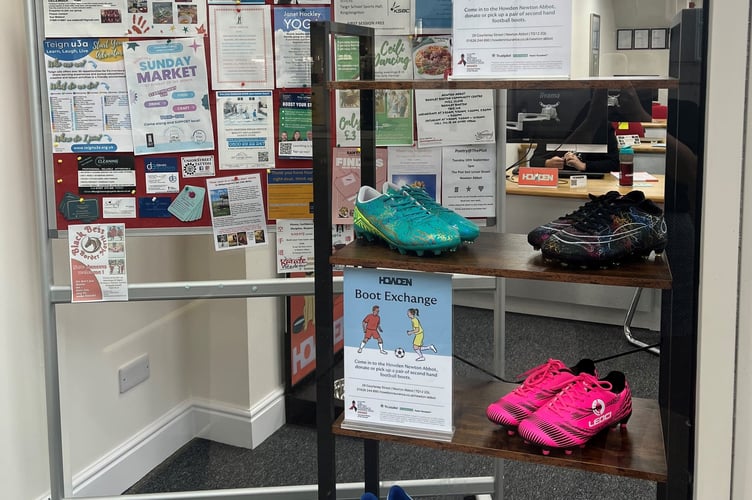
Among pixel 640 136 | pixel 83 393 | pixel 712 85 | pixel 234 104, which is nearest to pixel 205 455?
pixel 83 393

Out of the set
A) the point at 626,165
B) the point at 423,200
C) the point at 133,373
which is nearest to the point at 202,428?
the point at 133,373

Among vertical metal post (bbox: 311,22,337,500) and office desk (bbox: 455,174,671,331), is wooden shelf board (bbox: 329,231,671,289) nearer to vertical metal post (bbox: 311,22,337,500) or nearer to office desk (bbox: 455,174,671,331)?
vertical metal post (bbox: 311,22,337,500)

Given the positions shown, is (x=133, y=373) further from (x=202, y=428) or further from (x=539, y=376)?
(x=539, y=376)

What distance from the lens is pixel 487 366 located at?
2131 millimetres

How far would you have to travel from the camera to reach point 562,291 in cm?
225

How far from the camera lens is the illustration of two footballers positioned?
1.56 meters

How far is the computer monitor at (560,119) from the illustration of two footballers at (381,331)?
0.67m

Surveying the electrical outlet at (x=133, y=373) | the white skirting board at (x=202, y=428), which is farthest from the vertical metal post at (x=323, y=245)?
the electrical outlet at (x=133, y=373)

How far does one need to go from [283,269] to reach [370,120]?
492 millimetres

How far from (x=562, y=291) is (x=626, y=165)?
17.8 inches

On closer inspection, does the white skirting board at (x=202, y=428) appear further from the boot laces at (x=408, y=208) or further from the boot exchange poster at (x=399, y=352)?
the boot laces at (x=408, y=208)

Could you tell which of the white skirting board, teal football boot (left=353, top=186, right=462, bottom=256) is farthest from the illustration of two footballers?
the white skirting board

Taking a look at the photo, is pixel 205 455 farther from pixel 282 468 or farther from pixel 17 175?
pixel 17 175

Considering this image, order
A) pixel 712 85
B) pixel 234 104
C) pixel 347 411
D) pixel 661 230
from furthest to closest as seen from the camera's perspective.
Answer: pixel 234 104, pixel 347 411, pixel 661 230, pixel 712 85
